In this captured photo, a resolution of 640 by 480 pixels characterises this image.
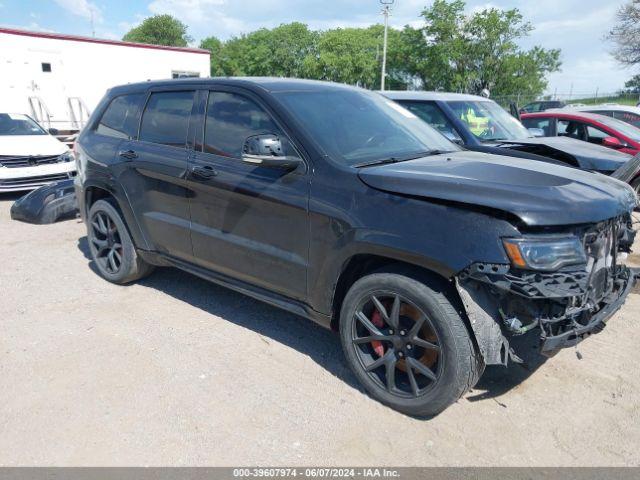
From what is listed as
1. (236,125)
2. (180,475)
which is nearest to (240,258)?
(236,125)

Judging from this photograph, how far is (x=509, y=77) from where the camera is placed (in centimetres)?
3838

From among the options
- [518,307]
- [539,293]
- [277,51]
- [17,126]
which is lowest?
[518,307]

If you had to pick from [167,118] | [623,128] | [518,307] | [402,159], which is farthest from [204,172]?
[623,128]

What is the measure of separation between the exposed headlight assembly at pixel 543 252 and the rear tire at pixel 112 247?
344cm

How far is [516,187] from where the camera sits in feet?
9.12

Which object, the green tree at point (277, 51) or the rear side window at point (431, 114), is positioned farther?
the green tree at point (277, 51)

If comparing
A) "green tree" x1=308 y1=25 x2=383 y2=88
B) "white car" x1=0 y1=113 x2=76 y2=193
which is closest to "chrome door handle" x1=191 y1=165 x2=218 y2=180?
"white car" x1=0 y1=113 x2=76 y2=193

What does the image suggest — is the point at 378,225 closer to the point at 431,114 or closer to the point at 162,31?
the point at 431,114

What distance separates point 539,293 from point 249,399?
179cm

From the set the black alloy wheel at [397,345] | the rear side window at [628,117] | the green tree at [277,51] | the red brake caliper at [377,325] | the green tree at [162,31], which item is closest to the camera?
the black alloy wheel at [397,345]

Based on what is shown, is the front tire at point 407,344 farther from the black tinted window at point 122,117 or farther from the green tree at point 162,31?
the green tree at point 162,31

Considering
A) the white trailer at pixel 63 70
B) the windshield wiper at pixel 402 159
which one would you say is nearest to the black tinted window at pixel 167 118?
the windshield wiper at pixel 402 159

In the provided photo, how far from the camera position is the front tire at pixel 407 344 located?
2824mm

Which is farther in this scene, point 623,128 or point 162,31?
point 162,31
